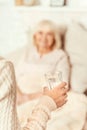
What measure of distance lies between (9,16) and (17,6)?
20cm

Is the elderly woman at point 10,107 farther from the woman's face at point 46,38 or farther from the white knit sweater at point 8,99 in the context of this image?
the woman's face at point 46,38

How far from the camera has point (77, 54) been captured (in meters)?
2.59

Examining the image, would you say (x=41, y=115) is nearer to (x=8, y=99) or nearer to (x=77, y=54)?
(x=8, y=99)

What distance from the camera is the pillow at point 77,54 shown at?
2.51m

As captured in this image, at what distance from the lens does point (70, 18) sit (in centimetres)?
286

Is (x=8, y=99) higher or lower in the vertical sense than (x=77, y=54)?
higher

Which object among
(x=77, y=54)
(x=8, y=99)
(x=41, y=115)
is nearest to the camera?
(x=8, y=99)

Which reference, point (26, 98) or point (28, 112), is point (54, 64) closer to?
point (26, 98)

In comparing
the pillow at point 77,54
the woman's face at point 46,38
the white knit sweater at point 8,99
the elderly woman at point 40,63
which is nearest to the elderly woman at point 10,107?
the white knit sweater at point 8,99

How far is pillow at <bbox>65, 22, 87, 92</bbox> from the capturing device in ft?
8.24

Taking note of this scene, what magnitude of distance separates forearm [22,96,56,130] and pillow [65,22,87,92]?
1202mm

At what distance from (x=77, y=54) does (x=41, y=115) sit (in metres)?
1.39

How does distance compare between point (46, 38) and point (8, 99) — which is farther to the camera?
point (46, 38)

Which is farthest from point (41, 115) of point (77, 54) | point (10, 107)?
point (77, 54)
